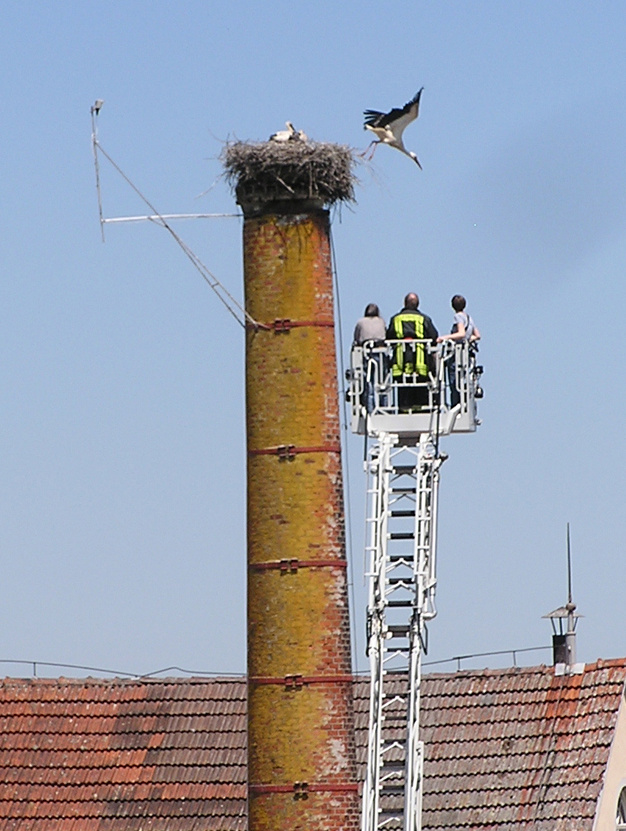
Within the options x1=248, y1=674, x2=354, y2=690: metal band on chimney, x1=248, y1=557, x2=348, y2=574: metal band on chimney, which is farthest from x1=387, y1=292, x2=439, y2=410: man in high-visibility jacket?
x1=248, y1=674, x2=354, y2=690: metal band on chimney

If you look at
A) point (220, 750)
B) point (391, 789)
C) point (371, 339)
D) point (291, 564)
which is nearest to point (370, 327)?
point (371, 339)

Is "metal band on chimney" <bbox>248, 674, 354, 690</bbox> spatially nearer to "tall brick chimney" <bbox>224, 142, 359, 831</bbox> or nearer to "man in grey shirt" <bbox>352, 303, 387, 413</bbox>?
"tall brick chimney" <bbox>224, 142, 359, 831</bbox>

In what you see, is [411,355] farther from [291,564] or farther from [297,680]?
[297,680]

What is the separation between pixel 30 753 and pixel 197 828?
2682 mm

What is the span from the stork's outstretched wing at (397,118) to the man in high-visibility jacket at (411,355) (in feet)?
6.07

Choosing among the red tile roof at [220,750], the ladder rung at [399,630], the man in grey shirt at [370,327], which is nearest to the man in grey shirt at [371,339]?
the man in grey shirt at [370,327]

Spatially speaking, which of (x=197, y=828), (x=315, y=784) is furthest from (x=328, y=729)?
(x=197, y=828)

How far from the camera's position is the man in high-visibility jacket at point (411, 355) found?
2456 centimetres

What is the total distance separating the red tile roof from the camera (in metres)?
29.6

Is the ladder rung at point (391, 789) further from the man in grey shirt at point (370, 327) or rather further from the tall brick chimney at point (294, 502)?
the man in grey shirt at point (370, 327)

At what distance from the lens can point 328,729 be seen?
24.3m

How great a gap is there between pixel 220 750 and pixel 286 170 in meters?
9.22

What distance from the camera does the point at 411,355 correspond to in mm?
24609

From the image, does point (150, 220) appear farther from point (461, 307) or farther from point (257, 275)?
point (461, 307)
